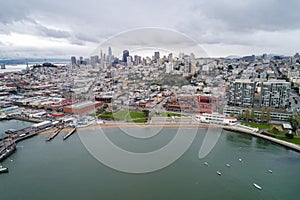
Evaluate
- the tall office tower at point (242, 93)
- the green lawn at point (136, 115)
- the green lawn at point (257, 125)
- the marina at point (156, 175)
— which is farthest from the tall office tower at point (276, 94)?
the green lawn at point (136, 115)

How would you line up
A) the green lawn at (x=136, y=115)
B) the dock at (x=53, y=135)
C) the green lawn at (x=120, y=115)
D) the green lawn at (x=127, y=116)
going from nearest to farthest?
the dock at (x=53, y=135), the green lawn at (x=127, y=116), the green lawn at (x=120, y=115), the green lawn at (x=136, y=115)

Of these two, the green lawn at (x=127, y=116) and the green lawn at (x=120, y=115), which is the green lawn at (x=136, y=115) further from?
the green lawn at (x=120, y=115)

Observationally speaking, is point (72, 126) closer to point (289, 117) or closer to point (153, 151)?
point (153, 151)

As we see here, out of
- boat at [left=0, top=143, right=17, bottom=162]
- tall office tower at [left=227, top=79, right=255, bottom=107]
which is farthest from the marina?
tall office tower at [left=227, top=79, right=255, bottom=107]

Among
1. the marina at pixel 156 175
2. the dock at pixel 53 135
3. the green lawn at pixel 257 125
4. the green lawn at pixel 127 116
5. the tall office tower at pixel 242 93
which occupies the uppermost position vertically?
the tall office tower at pixel 242 93

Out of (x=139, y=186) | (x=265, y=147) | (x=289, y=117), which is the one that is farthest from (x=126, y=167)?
(x=289, y=117)

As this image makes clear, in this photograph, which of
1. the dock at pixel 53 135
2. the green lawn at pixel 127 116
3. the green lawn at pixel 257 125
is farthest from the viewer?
the green lawn at pixel 127 116

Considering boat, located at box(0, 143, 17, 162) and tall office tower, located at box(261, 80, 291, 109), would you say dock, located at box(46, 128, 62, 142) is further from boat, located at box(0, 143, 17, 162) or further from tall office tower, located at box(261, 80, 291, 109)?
tall office tower, located at box(261, 80, 291, 109)
